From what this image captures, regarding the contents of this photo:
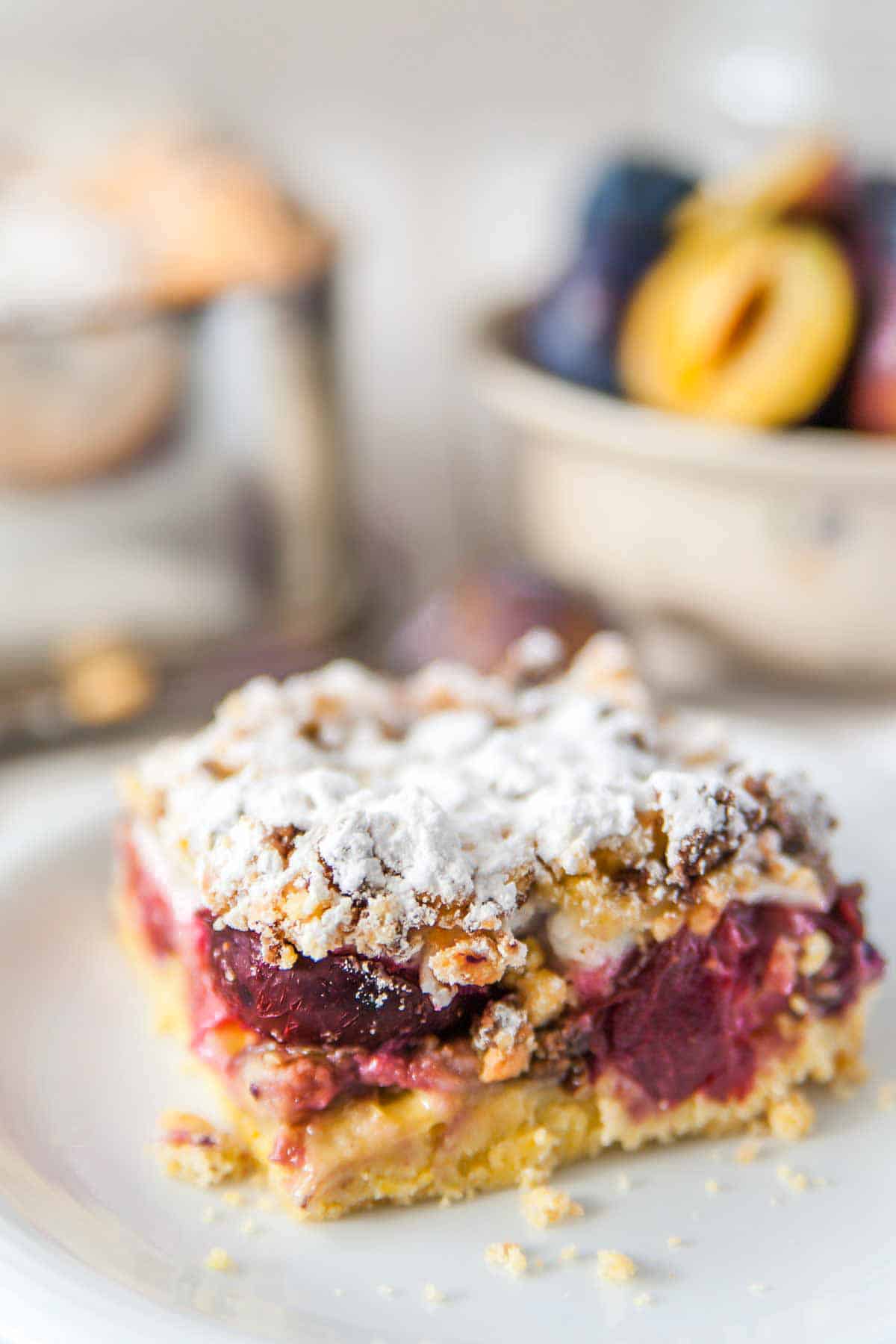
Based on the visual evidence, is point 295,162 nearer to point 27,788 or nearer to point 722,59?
point 722,59

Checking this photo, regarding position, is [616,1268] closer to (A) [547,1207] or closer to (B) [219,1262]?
(A) [547,1207]

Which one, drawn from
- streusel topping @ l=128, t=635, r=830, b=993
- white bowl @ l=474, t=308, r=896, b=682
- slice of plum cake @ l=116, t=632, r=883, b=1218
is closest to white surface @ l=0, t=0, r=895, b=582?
white bowl @ l=474, t=308, r=896, b=682

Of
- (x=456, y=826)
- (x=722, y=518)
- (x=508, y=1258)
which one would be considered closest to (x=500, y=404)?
(x=722, y=518)

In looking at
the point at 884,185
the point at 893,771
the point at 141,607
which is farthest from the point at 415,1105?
the point at 884,185

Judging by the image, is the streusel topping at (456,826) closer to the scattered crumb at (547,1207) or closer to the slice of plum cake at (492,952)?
the slice of plum cake at (492,952)

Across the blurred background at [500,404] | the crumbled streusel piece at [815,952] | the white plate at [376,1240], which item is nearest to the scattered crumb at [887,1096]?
the white plate at [376,1240]

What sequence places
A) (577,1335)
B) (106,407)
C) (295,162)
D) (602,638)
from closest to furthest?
(577,1335)
(602,638)
(106,407)
(295,162)
